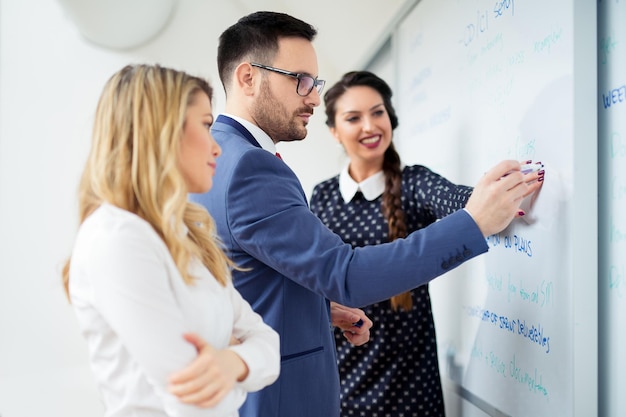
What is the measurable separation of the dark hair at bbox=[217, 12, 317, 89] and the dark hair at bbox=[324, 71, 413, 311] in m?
0.53

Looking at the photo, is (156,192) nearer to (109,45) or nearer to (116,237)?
(116,237)

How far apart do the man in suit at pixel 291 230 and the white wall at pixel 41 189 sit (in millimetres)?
1871

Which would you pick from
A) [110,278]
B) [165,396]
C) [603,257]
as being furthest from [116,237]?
[603,257]

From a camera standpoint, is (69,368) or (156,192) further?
(69,368)

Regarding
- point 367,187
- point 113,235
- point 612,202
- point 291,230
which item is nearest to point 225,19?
point 367,187

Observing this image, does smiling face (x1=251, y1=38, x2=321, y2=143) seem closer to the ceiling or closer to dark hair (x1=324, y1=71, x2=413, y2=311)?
dark hair (x1=324, y1=71, x2=413, y2=311)

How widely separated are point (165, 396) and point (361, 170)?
4.03 feet

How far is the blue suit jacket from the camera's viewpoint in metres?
1.00

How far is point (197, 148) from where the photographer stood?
79 cm

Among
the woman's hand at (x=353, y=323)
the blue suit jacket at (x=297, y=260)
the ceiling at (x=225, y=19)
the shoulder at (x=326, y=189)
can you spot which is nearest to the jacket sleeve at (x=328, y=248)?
the blue suit jacket at (x=297, y=260)

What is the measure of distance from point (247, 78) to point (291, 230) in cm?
41

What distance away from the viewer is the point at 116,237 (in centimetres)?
67

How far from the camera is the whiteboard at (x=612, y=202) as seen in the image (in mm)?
1020

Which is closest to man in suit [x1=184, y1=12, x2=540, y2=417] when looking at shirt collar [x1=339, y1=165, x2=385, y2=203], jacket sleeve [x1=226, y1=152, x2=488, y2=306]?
jacket sleeve [x1=226, y1=152, x2=488, y2=306]
